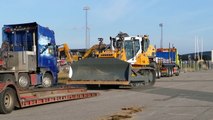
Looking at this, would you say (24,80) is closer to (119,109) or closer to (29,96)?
(29,96)

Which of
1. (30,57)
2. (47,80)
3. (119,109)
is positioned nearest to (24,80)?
(30,57)

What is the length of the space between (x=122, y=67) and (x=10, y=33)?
6.27 meters

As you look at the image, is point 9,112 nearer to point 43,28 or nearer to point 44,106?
point 44,106

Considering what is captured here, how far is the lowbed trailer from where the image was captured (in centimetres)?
1411

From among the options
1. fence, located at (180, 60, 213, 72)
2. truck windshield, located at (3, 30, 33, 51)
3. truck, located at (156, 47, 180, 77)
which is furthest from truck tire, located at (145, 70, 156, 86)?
fence, located at (180, 60, 213, 72)

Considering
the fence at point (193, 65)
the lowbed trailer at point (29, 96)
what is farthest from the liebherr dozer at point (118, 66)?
the fence at point (193, 65)

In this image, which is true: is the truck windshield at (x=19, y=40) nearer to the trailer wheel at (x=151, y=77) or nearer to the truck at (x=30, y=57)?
the truck at (x=30, y=57)

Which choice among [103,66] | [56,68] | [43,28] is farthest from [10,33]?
[103,66]

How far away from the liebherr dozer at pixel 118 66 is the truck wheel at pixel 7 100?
983 cm

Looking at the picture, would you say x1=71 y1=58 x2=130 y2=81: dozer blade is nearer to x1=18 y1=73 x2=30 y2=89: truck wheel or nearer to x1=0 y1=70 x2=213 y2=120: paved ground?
x1=18 y1=73 x2=30 y2=89: truck wheel

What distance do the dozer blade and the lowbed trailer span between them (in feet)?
15.8

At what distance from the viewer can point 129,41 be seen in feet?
89.8

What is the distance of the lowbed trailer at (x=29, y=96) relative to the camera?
14.1m

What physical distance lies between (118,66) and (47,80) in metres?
4.08
